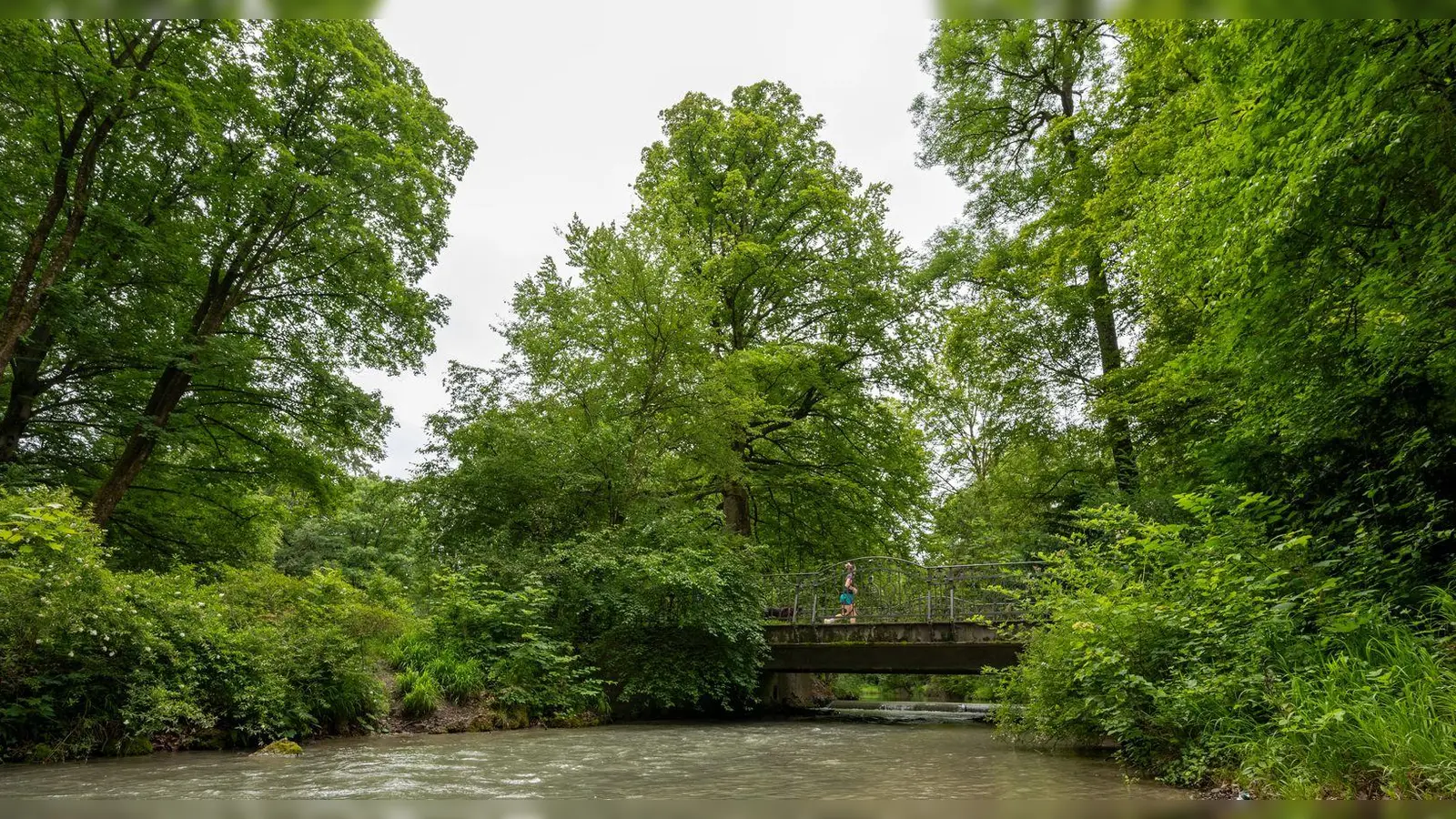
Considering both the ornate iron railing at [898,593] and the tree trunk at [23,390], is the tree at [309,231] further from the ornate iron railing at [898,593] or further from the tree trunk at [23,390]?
the ornate iron railing at [898,593]

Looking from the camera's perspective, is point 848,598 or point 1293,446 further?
point 848,598

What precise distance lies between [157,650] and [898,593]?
499 inches

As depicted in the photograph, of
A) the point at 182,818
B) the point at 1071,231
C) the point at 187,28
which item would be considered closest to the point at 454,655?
the point at 187,28

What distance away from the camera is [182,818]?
160cm

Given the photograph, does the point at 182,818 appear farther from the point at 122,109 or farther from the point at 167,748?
the point at 122,109

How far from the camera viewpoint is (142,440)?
12828 millimetres

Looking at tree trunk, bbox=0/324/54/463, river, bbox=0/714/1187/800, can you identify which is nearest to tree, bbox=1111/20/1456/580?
river, bbox=0/714/1187/800

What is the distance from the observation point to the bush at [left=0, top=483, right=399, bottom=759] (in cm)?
684

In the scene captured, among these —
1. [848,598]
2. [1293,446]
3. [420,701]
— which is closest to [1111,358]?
[848,598]

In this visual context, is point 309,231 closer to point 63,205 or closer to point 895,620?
point 63,205

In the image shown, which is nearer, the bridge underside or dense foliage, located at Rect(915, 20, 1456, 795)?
dense foliage, located at Rect(915, 20, 1456, 795)

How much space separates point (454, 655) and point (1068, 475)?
44.1 feet

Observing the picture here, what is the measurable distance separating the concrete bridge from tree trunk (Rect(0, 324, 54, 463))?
13.2 meters

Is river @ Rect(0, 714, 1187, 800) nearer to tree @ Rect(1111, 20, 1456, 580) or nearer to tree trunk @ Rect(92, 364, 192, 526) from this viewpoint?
tree @ Rect(1111, 20, 1456, 580)
